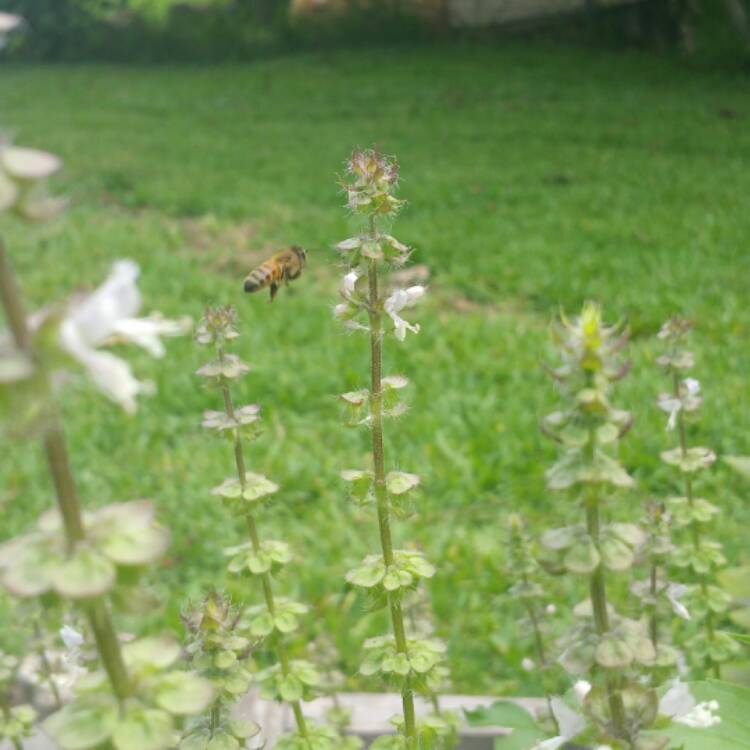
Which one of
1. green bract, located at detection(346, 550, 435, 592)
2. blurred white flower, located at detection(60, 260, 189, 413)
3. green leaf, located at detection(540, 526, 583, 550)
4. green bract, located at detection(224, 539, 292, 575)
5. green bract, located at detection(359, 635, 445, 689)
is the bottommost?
green bract, located at detection(359, 635, 445, 689)

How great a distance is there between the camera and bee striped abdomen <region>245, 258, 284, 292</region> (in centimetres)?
234

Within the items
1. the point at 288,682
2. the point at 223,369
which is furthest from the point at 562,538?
the point at 288,682

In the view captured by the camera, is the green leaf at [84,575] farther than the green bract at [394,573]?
No

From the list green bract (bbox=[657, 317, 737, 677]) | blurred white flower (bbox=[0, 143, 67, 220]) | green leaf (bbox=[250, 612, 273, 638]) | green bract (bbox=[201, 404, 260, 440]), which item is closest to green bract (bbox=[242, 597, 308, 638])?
green leaf (bbox=[250, 612, 273, 638])

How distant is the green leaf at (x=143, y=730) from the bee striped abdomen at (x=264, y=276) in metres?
1.61

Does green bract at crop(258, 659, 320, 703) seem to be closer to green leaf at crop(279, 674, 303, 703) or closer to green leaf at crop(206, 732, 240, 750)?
green leaf at crop(279, 674, 303, 703)

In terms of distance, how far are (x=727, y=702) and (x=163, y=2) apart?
1890 cm

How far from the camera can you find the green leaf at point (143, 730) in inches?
29.5

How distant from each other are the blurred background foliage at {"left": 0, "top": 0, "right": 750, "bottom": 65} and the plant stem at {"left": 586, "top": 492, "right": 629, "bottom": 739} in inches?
440

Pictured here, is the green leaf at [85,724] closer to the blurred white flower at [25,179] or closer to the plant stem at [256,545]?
the blurred white flower at [25,179]

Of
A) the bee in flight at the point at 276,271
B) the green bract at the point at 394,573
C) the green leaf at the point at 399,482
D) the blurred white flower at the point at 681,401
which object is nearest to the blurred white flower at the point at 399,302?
the green leaf at the point at 399,482

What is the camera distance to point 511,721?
1949mm

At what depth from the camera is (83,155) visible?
10023 millimetres

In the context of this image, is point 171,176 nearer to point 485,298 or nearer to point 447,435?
point 485,298
